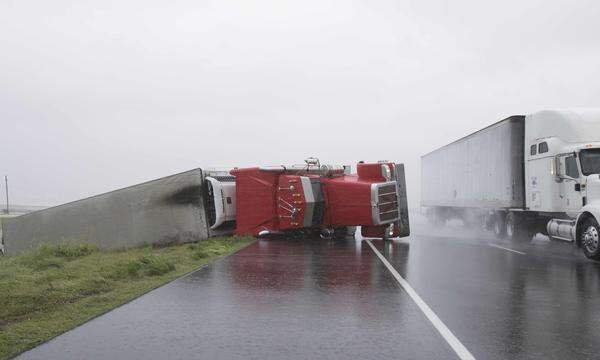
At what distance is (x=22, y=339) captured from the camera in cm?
579

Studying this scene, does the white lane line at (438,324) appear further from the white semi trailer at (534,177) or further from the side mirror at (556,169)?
the side mirror at (556,169)

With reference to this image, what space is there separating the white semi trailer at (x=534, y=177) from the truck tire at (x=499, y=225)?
0.12 ft

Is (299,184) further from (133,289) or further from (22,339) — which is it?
(22,339)

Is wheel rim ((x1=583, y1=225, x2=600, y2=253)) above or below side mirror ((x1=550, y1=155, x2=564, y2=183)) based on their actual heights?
below

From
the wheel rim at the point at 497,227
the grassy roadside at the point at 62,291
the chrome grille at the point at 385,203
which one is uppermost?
the chrome grille at the point at 385,203

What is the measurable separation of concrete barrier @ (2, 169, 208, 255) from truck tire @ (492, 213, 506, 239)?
36.1 ft

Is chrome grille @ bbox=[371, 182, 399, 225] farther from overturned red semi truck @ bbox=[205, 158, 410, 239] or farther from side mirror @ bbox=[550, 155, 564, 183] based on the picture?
side mirror @ bbox=[550, 155, 564, 183]

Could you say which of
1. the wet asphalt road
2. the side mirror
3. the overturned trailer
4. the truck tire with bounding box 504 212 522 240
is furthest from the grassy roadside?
the truck tire with bounding box 504 212 522 240

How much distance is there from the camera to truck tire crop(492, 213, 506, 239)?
68.4 feet

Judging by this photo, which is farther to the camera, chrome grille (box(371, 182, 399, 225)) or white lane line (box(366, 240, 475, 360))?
chrome grille (box(371, 182, 399, 225))

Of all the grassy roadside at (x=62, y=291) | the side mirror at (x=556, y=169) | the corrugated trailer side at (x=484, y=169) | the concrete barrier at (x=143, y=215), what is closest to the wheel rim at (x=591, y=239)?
the side mirror at (x=556, y=169)

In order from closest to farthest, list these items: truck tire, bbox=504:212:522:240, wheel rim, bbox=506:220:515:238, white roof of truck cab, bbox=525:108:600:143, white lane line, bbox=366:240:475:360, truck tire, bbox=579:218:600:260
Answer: white lane line, bbox=366:240:475:360
truck tire, bbox=579:218:600:260
white roof of truck cab, bbox=525:108:600:143
truck tire, bbox=504:212:522:240
wheel rim, bbox=506:220:515:238

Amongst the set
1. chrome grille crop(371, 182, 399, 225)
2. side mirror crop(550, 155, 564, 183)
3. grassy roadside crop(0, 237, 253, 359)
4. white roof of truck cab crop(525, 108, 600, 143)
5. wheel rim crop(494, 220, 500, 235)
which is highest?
white roof of truck cab crop(525, 108, 600, 143)

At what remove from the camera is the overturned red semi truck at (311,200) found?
62.3ft
